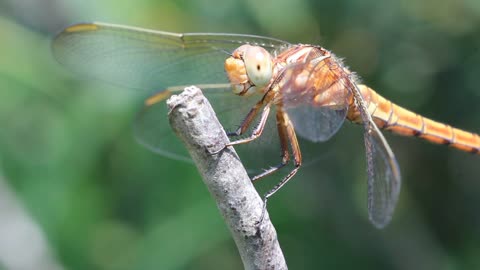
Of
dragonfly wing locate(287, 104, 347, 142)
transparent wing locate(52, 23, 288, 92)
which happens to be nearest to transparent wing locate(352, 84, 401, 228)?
dragonfly wing locate(287, 104, 347, 142)

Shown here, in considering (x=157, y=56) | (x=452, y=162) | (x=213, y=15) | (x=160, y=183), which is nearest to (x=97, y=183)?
(x=160, y=183)

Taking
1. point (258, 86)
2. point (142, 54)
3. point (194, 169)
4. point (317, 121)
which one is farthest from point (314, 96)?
point (194, 169)

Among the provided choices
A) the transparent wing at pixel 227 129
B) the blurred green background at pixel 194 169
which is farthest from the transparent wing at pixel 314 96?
the blurred green background at pixel 194 169

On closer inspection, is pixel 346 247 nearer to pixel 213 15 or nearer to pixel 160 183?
pixel 160 183

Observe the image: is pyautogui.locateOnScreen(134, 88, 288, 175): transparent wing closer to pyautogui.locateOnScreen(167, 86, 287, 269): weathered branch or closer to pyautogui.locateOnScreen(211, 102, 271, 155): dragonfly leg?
pyautogui.locateOnScreen(211, 102, 271, 155): dragonfly leg

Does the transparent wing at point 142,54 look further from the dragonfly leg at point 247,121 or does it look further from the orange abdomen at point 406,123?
the orange abdomen at point 406,123

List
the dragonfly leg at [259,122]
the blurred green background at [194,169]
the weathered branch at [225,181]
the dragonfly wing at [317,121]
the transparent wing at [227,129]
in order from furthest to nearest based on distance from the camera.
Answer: the blurred green background at [194,169]
the transparent wing at [227,129]
the dragonfly wing at [317,121]
the dragonfly leg at [259,122]
the weathered branch at [225,181]

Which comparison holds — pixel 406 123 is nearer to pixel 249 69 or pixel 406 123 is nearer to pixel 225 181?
pixel 249 69

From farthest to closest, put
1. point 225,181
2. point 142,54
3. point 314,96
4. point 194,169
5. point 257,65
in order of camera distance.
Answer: point 194,169
point 142,54
point 314,96
point 257,65
point 225,181
